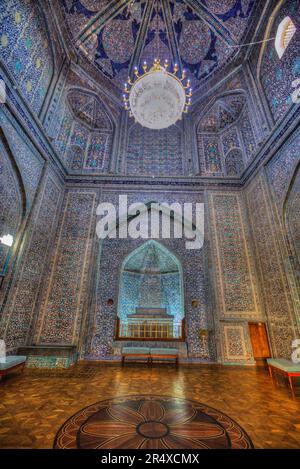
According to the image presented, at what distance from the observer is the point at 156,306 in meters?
7.06

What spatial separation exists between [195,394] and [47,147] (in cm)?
676

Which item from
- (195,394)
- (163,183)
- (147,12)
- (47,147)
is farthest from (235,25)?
(195,394)

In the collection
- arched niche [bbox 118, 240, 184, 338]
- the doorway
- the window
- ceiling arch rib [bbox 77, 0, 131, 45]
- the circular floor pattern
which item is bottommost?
the circular floor pattern

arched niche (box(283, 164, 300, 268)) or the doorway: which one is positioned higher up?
arched niche (box(283, 164, 300, 268))

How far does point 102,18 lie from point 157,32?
6.64ft

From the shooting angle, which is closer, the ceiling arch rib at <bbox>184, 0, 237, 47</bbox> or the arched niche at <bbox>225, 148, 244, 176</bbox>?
the ceiling arch rib at <bbox>184, 0, 237, 47</bbox>

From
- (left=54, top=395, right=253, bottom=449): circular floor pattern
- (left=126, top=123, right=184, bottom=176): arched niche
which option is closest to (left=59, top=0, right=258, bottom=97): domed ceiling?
(left=126, top=123, right=184, bottom=176): arched niche

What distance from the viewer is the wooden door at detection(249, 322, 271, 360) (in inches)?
208

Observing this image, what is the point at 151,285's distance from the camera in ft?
24.1

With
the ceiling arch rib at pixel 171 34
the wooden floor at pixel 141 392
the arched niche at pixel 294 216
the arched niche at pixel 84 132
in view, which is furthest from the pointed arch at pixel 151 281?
the ceiling arch rib at pixel 171 34

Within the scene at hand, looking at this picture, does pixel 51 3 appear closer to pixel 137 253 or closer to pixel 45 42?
pixel 45 42

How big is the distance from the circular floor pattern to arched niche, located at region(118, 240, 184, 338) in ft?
11.8

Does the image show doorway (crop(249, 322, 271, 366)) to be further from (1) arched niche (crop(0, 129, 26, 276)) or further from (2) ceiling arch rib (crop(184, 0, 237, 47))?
(2) ceiling arch rib (crop(184, 0, 237, 47))

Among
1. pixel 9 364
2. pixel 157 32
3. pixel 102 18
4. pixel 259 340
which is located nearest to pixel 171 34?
pixel 157 32
